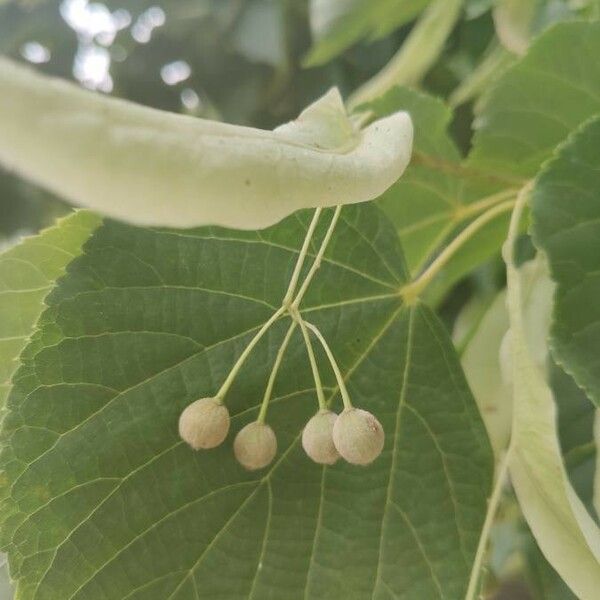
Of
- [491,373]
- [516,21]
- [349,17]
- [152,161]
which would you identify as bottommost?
[491,373]

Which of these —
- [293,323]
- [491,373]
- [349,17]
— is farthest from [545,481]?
[349,17]

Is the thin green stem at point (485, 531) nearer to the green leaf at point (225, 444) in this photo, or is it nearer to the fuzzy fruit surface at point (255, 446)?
the green leaf at point (225, 444)

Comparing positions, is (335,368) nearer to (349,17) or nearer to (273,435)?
(273,435)

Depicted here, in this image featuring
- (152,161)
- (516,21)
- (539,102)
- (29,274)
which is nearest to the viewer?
(152,161)

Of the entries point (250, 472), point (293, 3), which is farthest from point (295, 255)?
point (293, 3)

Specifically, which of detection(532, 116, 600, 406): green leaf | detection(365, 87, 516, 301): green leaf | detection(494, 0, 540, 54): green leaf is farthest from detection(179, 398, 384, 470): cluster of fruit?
detection(494, 0, 540, 54): green leaf

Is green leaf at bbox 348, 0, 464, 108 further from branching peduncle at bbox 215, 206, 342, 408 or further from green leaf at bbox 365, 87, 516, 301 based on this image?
branching peduncle at bbox 215, 206, 342, 408
